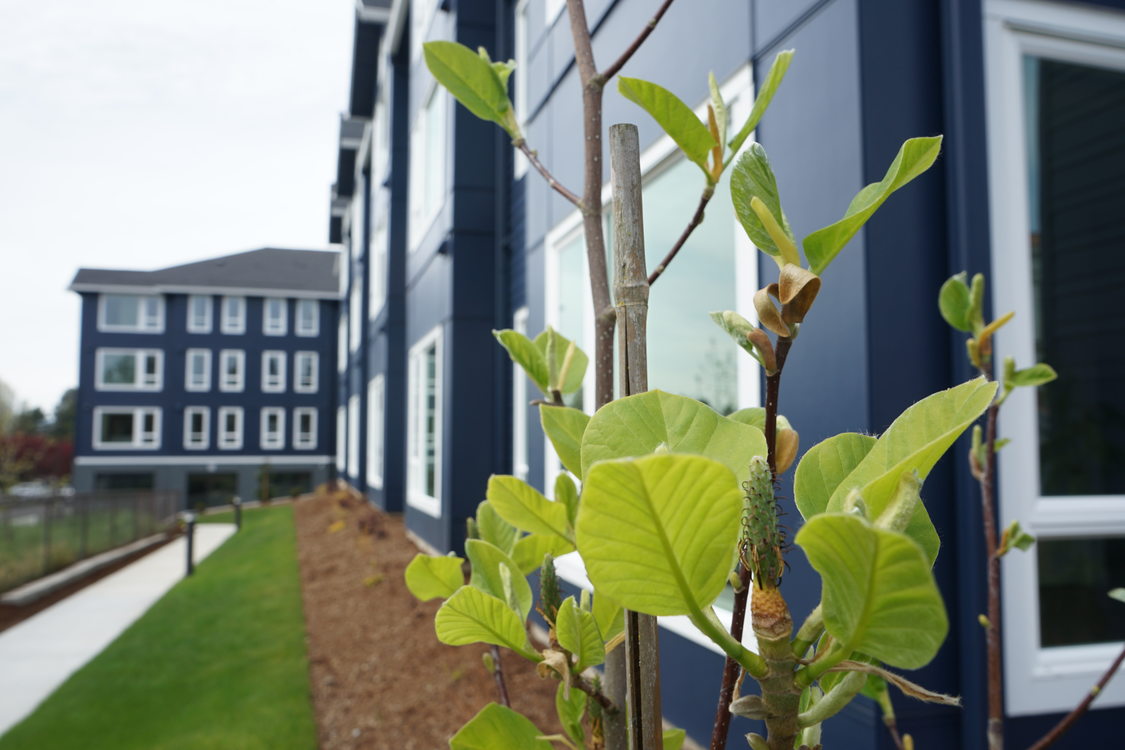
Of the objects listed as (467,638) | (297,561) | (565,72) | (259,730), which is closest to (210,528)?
(297,561)

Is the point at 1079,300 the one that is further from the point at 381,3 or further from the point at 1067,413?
the point at 381,3

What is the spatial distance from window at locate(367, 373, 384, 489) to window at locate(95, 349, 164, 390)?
20.3 metres

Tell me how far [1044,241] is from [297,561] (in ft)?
36.5

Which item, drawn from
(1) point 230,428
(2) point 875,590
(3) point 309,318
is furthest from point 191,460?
(2) point 875,590

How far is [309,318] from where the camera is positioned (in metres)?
35.8

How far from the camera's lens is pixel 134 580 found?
1268cm

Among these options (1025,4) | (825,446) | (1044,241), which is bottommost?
(825,446)

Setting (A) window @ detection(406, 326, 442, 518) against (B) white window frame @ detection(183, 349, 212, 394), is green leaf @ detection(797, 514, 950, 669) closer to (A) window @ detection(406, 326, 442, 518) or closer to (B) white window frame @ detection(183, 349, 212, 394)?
(A) window @ detection(406, 326, 442, 518)

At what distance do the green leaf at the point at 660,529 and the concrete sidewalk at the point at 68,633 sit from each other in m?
7.37

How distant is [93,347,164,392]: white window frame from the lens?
3278cm

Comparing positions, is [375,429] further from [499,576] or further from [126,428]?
[126,428]

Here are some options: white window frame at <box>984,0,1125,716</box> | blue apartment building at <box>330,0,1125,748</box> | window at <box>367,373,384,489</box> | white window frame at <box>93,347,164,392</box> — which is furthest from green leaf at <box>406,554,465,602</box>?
white window frame at <box>93,347,164,392</box>

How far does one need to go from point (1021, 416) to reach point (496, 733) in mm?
2478

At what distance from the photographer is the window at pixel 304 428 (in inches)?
1385
